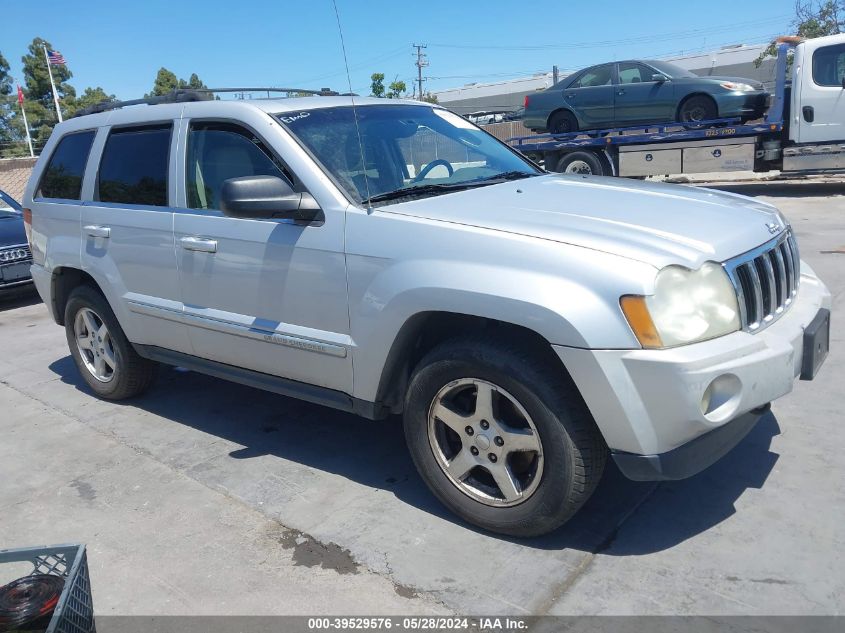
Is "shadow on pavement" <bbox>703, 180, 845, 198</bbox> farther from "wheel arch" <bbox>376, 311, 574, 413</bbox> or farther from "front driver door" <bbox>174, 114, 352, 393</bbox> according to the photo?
"wheel arch" <bbox>376, 311, 574, 413</bbox>

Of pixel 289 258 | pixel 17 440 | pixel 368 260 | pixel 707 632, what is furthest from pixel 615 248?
pixel 17 440

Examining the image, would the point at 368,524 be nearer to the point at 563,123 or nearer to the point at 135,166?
the point at 135,166

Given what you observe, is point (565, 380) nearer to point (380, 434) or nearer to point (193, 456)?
point (380, 434)

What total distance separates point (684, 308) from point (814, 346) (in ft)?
2.56

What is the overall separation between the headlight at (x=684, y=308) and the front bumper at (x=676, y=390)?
4cm

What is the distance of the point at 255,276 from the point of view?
365cm

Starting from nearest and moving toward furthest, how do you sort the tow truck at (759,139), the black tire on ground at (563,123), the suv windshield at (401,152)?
1. the suv windshield at (401,152)
2. the tow truck at (759,139)
3. the black tire on ground at (563,123)

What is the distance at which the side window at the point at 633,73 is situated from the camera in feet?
45.8

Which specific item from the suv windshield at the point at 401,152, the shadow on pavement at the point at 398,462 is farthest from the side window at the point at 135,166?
the shadow on pavement at the point at 398,462

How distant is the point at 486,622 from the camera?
8.45 ft

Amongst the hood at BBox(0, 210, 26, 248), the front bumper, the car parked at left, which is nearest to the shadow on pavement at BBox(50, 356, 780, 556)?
the front bumper

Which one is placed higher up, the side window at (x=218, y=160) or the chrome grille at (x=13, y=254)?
the side window at (x=218, y=160)

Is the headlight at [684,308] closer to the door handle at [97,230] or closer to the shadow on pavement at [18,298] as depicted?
the door handle at [97,230]

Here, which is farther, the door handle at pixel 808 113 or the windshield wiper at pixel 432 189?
the door handle at pixel 808 113
